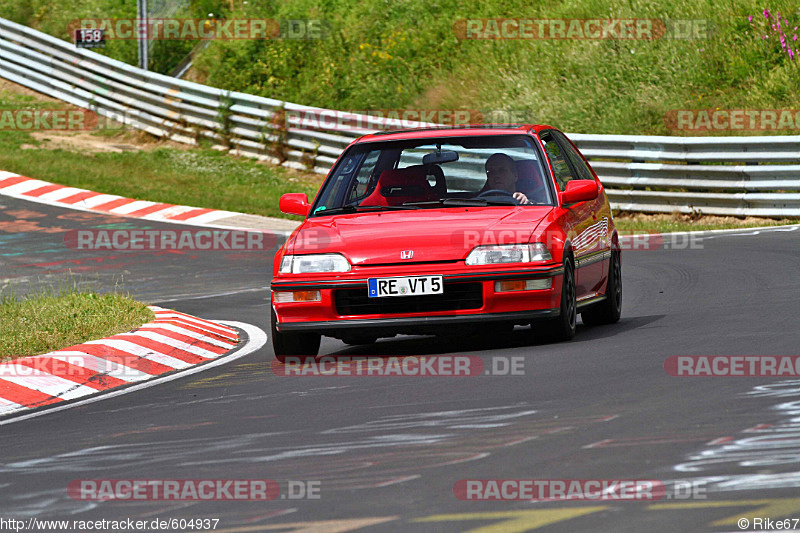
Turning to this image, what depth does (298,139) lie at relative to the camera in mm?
25203

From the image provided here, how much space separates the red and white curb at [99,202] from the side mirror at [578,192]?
11.2 metres

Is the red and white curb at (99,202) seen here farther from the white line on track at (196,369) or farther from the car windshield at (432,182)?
the car windshield at (432,182)

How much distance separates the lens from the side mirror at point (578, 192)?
9.21m

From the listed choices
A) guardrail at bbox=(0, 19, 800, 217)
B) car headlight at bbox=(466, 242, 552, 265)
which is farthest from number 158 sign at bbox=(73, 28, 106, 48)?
car headlight at bbox=(466, 242, 552, 265)

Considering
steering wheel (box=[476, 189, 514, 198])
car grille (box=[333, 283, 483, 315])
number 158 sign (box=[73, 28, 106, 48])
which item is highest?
Result: number 158 sign (box=[73, 28, 106, 48])

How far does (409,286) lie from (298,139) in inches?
677

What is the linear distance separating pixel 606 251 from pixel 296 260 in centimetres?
275

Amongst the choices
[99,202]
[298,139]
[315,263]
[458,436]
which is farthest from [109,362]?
[298,139]

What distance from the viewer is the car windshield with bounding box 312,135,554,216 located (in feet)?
30.7

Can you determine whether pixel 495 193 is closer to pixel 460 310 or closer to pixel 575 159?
pixel 460 310

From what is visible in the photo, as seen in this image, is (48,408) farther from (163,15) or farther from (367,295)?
(163,15)

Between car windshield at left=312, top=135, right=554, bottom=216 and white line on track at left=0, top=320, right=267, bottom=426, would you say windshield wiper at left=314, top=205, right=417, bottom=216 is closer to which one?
car windshield at left=312, top=135, right=554, bottom=216

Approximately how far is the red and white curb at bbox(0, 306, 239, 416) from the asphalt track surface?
45 cm

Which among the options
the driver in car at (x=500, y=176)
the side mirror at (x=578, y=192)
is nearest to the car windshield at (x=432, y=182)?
the driver in car at (x=500, y=176)
